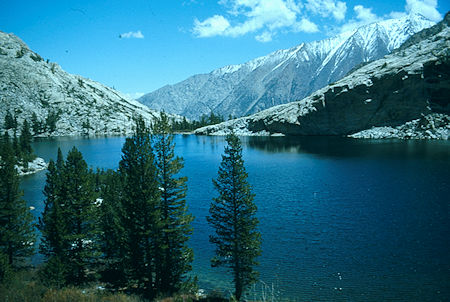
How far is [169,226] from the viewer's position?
2797cm

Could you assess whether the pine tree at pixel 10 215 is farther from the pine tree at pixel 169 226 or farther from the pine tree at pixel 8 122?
the pine tree at pixel 8 122

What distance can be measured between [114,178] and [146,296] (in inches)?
674

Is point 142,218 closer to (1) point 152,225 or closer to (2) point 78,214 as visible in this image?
(1) point 152,225

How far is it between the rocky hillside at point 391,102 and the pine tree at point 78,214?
12805 cm

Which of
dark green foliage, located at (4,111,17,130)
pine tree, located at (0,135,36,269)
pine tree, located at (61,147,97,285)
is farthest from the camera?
dark green foliage, located at (4,111,17,130)

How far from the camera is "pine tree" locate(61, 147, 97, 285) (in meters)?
27.8

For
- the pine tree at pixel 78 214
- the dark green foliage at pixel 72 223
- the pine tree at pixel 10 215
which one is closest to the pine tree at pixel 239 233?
the pine tree at pixel 78 214

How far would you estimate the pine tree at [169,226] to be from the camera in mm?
27109

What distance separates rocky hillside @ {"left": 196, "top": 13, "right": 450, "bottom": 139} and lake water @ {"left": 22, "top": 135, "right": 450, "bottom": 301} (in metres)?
61.3

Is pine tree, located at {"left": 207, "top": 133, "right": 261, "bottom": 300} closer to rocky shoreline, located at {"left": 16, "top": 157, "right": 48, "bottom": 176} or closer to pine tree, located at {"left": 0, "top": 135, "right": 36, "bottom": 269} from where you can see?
pine tree, located at {"left": 0, "top": 135, "right": 36, "bottom": 269}

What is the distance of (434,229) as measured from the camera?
119 ft

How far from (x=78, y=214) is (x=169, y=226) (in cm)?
881

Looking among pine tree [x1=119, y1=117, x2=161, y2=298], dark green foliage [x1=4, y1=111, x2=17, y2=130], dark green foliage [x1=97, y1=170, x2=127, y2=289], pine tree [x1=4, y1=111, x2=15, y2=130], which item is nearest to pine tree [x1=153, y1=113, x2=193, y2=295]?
pine tree [x1=119, y1=117, x2=161, y2=298]

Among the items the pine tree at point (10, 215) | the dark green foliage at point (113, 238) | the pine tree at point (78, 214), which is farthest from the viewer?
the pine tree at point (10, 215)
